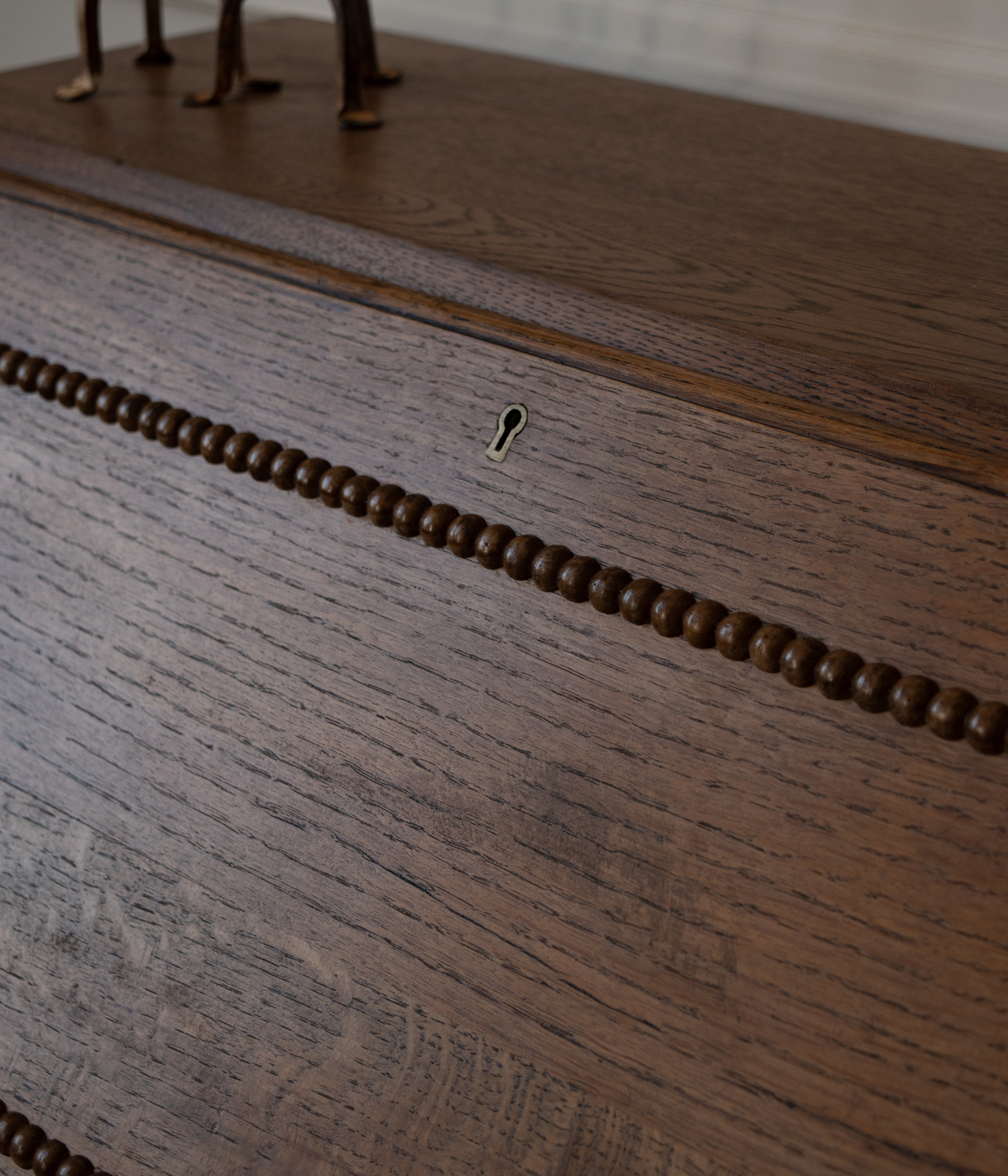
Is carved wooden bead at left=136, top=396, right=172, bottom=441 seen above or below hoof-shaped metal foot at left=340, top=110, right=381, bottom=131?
below

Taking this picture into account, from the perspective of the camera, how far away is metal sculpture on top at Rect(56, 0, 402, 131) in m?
0.65

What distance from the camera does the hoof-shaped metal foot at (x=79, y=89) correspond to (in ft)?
2.16

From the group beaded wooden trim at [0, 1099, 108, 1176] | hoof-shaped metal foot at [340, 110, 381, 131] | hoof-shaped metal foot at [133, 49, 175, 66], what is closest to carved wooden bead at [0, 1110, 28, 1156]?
beaded wooden trim at [0, 1099, 108, 1176]

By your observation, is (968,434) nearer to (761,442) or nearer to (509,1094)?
(761,442)

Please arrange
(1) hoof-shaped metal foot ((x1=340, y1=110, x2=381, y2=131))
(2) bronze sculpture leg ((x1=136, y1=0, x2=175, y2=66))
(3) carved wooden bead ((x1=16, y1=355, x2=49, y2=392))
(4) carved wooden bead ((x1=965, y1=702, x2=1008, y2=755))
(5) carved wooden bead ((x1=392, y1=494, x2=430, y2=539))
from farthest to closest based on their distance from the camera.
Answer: (2) bronze sculpture leg ((x1=136, y1=0, x2=175, y2=66)) < (1) hoof-shaped metal foot ((x1=340, y1=110, x2=381, y2=131)) < (3) carved wooden bead ((x1=16, y1=355, x2=49, y2=392)) < (5) carved wooden bead ((x1=392, y1=494, x2=430, y2=539)) < (4) carved wooden bead ((x1=965, y1=702, x2=1008, y2=755))

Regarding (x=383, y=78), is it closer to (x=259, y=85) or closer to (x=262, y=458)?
(x=259, y=85)

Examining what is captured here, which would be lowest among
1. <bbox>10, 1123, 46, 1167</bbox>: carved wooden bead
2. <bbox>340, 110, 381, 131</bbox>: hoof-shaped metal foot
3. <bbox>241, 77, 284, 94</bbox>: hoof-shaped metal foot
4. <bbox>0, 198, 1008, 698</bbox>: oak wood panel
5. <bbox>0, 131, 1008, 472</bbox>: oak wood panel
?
<bbox>10, 1123, 46, 1167</bbox>: carved wooden bead

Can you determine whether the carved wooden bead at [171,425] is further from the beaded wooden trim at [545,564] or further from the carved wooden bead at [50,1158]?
the carved wooden bead at [50,1158]

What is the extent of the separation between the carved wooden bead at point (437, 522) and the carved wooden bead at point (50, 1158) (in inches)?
12.1

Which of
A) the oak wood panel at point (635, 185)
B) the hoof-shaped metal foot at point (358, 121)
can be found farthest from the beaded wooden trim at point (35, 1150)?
the hoof-shaped metal foot at point (358, 121)

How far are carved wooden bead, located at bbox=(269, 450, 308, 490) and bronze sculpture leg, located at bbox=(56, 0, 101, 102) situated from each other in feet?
1.10

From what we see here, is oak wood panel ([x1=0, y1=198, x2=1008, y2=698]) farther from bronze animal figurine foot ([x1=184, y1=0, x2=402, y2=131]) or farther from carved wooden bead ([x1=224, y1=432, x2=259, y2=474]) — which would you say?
bronze animal figurine foot ([x1=184, y1=0, x2=402, y2=131])

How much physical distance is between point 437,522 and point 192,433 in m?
0.13

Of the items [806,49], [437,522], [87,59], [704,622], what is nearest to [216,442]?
[437,522]
